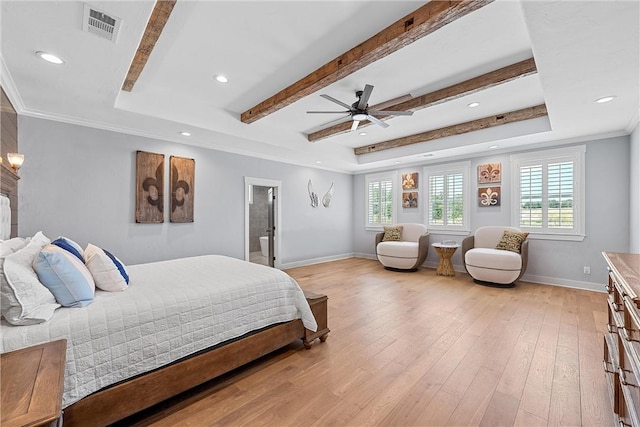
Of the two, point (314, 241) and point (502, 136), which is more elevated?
point (502, 136)

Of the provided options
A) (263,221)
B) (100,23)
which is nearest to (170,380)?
(100,23)

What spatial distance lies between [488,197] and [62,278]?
6.27 m

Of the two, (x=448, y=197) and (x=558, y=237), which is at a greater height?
(x=448, y=197)

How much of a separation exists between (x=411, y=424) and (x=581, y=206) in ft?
16.2

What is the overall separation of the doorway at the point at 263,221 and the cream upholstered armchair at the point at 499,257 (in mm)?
3798

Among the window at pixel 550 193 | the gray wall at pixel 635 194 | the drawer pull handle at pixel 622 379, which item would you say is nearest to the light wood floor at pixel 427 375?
the drawer pull handle at pixel 622 379

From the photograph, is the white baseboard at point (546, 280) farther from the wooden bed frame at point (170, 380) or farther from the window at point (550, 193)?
the wooden bed frame at point (170, 380)

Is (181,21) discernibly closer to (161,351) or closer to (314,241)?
(161,351)

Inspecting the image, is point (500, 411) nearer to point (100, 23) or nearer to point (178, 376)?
point (178, 376)

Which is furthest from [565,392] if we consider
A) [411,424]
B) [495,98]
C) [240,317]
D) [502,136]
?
[502,136]

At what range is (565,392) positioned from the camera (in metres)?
1.96

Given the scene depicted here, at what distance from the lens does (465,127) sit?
4.73 m

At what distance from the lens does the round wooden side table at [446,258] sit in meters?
5.46

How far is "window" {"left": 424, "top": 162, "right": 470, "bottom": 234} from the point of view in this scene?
5852 mm
